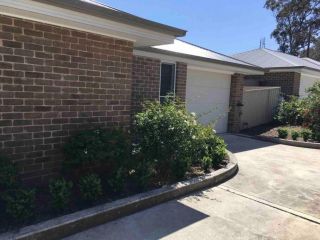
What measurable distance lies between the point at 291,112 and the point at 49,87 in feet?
37.8

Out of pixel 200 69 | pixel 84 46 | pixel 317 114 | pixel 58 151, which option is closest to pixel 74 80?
pixel 84 46

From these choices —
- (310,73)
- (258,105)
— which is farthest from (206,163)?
(310,73)

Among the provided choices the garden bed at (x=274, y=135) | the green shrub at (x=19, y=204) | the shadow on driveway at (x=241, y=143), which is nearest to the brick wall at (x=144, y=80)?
the shadow on driveway at (x=241, y=143)

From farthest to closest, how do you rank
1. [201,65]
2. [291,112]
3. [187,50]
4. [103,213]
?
1. [291,112]
2. [201,65]
3. [187,50]
4. [103,213]

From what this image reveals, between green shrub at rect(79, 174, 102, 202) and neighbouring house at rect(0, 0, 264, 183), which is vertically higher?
neighbouring house at rect(0, 0, 264, 183)

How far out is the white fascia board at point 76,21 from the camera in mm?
3947

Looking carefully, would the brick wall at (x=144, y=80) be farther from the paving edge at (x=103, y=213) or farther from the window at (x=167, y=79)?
the paving edge at (x=103, y=213)

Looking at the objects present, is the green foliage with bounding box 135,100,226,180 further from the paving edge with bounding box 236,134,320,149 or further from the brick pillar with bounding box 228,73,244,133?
the brick pillar with bounding box 228,73,244,133

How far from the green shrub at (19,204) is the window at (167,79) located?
5549 mm

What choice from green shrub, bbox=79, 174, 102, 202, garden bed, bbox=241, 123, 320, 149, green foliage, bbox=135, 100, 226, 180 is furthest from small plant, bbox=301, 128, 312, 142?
green shrub, bbox=79, 174, 102, 202

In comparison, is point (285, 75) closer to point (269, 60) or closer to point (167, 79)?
point (269, 60)

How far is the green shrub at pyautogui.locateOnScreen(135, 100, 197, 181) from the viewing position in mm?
5438

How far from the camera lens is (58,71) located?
4.78 m

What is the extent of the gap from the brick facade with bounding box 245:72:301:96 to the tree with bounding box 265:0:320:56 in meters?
24.8
